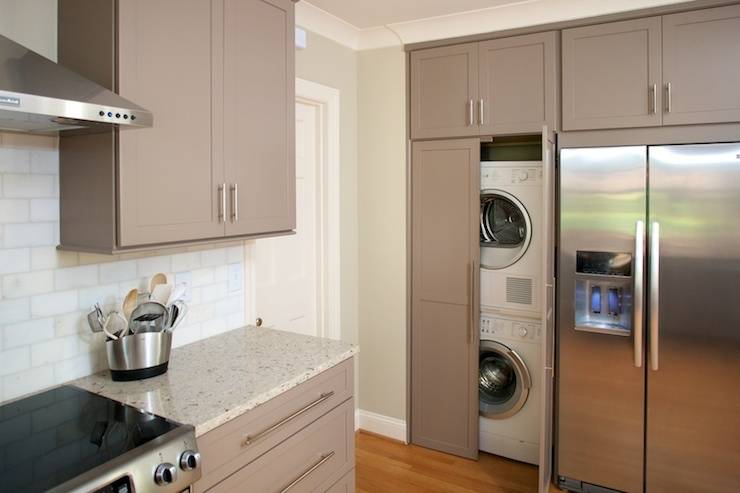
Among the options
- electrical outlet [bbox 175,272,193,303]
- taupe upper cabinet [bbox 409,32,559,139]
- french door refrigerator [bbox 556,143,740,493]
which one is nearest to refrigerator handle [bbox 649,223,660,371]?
french door refrigerator [bbox 556,143,740,493]

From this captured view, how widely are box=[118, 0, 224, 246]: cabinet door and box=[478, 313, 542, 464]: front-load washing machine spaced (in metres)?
1.88

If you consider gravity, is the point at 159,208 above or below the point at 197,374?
above

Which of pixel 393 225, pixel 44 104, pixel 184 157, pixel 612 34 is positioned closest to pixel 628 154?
pixel 612 34

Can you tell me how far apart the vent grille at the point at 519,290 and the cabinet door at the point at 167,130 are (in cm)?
180

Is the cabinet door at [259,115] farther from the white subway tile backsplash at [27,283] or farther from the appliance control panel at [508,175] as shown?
the appliance control panel at [508,175]

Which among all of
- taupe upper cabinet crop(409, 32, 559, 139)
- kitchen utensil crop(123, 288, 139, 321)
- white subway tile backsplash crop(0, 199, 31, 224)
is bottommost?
kitchen utensil crop(123, 288, 139, 321)

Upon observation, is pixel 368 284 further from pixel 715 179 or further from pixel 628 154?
pixel 715 179

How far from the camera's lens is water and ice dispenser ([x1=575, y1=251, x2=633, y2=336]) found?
8.63ft

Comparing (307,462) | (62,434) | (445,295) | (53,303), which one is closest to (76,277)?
(53,303)

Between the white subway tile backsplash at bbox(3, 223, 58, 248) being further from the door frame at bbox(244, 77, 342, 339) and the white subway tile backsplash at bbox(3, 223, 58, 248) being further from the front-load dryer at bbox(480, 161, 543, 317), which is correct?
the front-load dryer at bbox(480, 161, 543, 317)

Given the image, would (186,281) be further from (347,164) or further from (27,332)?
(347,164)

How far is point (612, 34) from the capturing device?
262cm

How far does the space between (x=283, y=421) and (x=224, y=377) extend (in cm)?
26

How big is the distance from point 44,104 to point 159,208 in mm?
525
